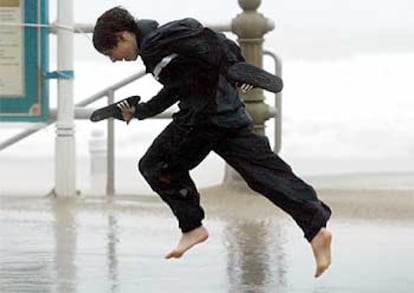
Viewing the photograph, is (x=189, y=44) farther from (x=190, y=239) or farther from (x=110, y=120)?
(x=110, y=120)

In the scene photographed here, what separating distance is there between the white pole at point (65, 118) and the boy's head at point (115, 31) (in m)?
4.62

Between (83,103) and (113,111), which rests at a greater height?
(113,111)

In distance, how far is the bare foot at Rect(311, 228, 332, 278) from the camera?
6.95m

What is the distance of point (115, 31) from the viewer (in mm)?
6914

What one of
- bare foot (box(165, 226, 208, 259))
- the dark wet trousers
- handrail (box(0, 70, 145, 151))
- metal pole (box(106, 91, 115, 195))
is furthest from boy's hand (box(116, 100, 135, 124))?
metal pole (box(106, 91, 115, 195))

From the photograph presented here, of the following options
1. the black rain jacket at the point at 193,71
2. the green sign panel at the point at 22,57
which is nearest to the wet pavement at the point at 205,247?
the green sign panel at the point at 22,57

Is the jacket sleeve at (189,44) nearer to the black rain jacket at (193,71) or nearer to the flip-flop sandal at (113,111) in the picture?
the black rain jacket at (193,71)

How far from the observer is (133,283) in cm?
734

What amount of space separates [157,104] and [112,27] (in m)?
0.41

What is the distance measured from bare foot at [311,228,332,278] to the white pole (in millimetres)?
4865

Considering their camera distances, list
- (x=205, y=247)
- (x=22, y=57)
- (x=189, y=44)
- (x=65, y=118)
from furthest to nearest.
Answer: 1. (x=65, y=118)
2. (x=22, y=57)
3. (x=205, y=247)
4. (x=189, y=44)

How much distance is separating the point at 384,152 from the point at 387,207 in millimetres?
8690

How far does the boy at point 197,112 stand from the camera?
6.85 m

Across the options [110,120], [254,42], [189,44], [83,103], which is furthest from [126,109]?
[83,103]
